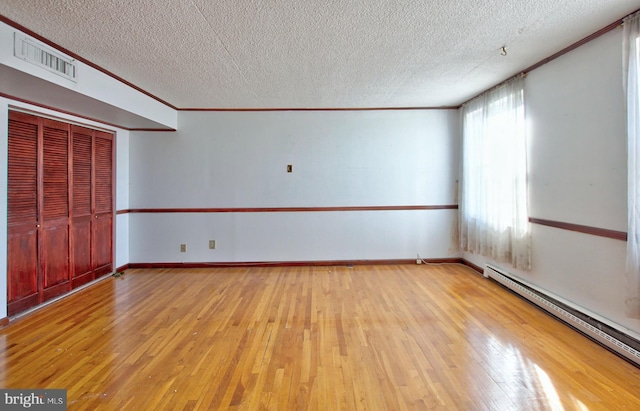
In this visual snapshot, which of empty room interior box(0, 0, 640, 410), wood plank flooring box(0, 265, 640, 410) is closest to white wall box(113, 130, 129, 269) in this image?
empty room interior box(0, 0, 640, 410)

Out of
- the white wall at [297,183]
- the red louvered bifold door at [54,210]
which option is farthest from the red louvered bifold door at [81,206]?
the white wall at [297,183]

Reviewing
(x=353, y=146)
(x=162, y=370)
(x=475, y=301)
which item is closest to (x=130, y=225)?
(x=162, y=370)

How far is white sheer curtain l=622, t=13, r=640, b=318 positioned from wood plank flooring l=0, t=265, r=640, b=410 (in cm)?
53

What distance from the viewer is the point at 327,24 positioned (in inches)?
88.3

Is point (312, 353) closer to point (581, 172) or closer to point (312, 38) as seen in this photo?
point (312, 38)

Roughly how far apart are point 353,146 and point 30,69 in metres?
3.60

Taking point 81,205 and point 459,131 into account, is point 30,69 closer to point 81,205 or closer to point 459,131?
point 81,205

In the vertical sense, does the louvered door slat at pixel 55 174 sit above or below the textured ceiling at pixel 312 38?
below

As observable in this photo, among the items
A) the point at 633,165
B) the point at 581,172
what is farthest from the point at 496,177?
the point at 633,165

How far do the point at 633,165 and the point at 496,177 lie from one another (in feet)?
5.14

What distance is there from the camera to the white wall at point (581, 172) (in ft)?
7.54

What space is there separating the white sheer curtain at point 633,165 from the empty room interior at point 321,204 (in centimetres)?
1

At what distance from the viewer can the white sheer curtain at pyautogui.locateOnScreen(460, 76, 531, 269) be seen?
328 cm

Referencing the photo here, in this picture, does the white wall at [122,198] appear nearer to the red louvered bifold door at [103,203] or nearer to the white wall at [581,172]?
the red louvered bifold door at [103,203]
